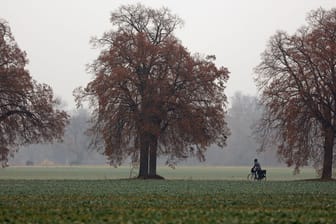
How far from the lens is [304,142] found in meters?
53.1

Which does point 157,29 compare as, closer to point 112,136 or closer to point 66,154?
point 112,136

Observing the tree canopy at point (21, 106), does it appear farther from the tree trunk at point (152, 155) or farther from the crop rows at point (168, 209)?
the crop rows at point (168, 209)

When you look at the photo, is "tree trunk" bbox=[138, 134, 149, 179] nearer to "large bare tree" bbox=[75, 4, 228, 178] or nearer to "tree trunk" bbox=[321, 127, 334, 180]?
"large bare tree" bbox=[75, 4, 228, 178]

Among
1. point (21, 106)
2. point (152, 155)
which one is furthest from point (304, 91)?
point (21, 106)

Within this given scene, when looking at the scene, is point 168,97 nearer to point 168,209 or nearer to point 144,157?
point 144,157

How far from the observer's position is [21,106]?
5350cm

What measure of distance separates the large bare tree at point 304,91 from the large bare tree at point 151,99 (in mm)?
4720

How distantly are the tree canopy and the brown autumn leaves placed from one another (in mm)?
79

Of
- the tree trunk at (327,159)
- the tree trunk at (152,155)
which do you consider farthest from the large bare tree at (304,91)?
the tree trunk at (152,155)

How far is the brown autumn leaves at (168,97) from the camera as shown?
2093 inches

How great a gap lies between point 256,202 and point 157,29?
35.3 meters

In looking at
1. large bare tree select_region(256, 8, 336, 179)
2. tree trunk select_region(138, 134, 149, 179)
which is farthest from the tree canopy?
large bare tree select_region(256, 8, 336, 179)

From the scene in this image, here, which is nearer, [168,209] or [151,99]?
[168,209]

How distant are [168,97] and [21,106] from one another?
11.8m
